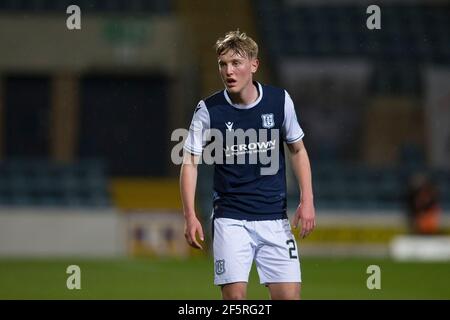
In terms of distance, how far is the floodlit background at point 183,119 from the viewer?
63.1 feet

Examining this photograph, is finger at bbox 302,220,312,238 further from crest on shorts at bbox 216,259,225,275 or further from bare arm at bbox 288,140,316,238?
crest on shorts at bbox 216,259,225,275

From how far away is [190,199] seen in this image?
21.2 feet

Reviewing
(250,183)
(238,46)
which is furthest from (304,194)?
(238,46)

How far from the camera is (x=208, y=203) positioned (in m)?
20.4

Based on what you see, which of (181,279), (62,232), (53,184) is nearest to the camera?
(181,279)

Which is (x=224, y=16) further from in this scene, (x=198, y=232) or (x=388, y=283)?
(x=198, y=232)

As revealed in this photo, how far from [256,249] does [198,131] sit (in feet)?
2.33

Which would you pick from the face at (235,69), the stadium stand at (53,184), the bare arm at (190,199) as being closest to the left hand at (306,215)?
the bare arm at (190,199)

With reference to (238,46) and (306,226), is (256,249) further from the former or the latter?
(238,46)

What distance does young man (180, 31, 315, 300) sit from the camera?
21.4 feet

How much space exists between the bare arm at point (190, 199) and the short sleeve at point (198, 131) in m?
0.04

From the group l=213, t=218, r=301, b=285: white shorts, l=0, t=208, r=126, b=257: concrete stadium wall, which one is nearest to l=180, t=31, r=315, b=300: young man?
l=213, t=218, r=301, b=285: white shorts

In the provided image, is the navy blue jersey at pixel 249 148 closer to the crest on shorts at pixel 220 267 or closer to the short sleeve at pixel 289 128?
the short sleeve at pixel 289 128
